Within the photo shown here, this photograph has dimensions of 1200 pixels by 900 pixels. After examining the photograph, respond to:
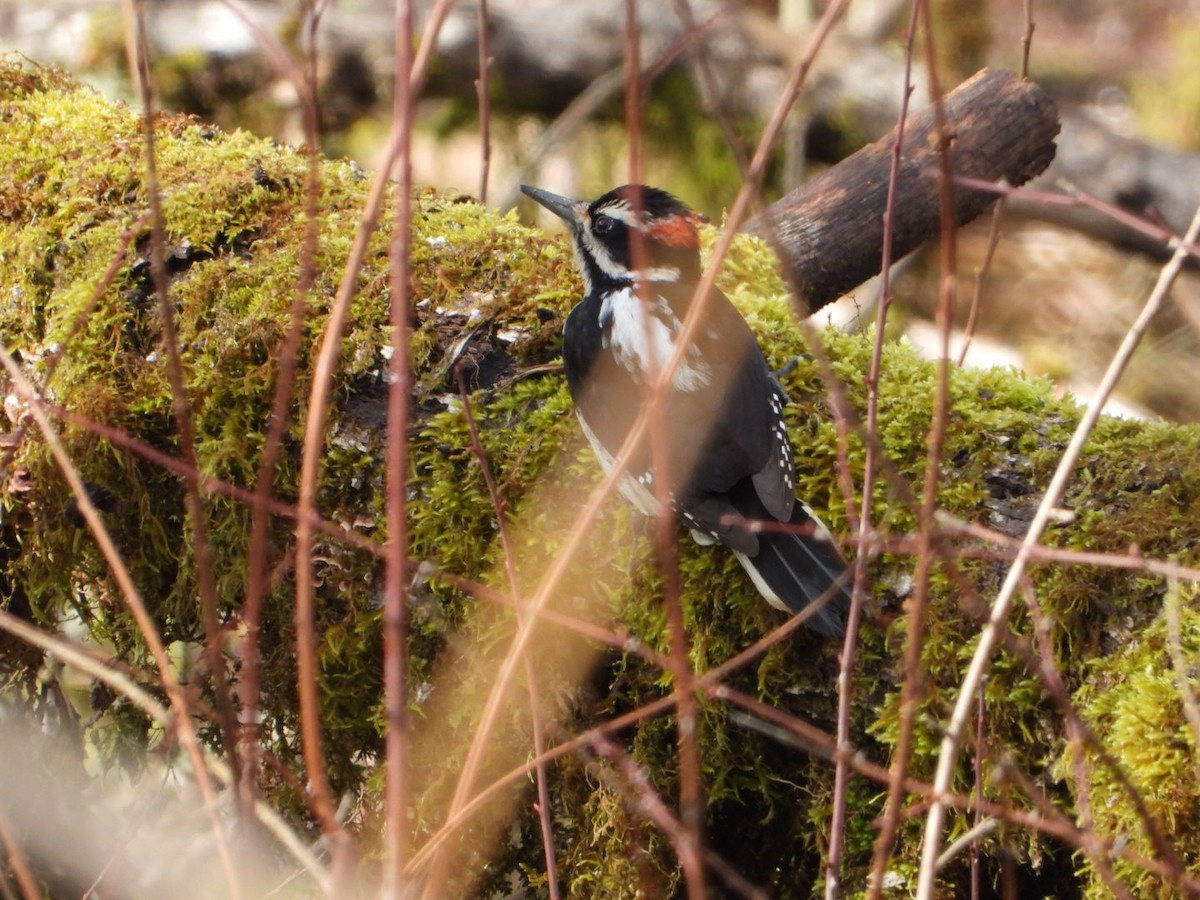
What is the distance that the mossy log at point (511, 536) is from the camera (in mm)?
2486

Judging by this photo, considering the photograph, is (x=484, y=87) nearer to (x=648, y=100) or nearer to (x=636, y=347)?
(x=636, y=347)

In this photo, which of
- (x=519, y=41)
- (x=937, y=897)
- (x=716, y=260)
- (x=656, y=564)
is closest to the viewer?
(x=716, y=260)

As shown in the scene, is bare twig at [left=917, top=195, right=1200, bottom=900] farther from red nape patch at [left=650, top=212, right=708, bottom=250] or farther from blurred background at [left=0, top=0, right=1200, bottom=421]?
blurred background at [left=0, top=0, right=1200, bottom=421]

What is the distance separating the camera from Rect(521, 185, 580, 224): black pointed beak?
12.6ft

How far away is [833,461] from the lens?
3029 millimetres

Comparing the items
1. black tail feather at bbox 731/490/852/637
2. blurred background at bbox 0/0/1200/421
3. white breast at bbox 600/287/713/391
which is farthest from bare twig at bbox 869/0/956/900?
blurred background at bbox 0/0/1200/421

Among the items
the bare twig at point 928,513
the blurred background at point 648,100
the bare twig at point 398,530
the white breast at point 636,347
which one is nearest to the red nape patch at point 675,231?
the white breast at point 636,347

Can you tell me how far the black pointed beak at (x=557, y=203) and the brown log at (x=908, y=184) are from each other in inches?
31.9

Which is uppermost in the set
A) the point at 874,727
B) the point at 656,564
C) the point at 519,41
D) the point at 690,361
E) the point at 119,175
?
the point at 519,41

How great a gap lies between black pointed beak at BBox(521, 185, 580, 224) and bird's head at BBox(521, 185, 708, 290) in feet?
0.15

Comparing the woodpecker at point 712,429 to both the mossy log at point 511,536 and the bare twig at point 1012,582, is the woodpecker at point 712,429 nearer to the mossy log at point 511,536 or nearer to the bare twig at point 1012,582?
the mossy log at point 511,536

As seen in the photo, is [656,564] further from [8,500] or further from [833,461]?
[8,500]

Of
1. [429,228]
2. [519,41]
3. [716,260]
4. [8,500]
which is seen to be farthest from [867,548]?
[519,41]

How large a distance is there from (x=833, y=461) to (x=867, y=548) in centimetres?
126
